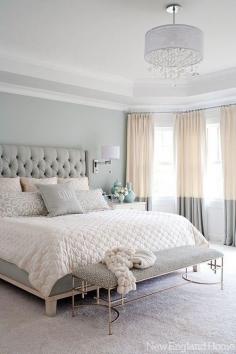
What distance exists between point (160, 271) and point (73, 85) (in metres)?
3.06

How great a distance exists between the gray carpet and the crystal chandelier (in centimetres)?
226

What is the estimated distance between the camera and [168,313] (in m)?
3.21

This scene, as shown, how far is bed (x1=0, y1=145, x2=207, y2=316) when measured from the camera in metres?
3.23

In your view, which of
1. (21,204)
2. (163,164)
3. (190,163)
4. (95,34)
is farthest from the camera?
(163,164)

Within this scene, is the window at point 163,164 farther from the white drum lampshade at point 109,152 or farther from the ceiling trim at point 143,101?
the white drum lampshade at point 109,152

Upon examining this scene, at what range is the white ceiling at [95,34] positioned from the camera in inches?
135

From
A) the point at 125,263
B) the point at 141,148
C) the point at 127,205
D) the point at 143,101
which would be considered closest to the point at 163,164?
the point at 141,148

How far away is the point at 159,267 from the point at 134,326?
544 millimetres

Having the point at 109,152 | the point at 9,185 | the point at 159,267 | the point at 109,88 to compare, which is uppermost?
the point at 109,88

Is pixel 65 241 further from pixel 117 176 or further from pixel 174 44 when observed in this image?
pixel 117 176

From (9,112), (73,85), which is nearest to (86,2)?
(73,85)

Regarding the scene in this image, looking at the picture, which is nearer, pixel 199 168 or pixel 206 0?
pixel 206 0

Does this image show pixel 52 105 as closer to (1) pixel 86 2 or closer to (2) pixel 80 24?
(2) pixel 80 24

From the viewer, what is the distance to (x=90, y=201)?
496 centimetres
